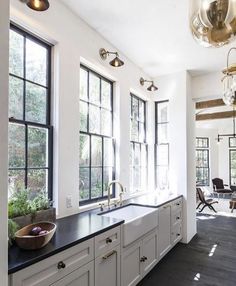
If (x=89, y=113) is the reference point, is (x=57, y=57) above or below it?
above

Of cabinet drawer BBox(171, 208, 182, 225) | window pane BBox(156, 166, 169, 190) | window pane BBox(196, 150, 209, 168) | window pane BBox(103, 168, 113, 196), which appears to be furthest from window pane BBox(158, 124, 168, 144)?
window pane BBox(196, 150, 209, 168)

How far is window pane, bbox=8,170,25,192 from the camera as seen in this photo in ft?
6.62

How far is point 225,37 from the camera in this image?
4.05 ft

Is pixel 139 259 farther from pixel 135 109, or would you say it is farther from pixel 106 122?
pixel 135 109

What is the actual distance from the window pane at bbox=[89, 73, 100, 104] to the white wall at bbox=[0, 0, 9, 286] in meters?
1.91

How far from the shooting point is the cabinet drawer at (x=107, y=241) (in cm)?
193

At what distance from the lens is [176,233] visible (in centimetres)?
390

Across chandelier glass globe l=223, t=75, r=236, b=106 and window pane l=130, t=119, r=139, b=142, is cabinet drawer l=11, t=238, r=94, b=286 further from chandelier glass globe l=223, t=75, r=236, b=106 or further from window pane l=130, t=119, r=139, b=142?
window pane l=130, t=119, r=139, b=142

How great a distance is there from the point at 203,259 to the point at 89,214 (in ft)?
6.79

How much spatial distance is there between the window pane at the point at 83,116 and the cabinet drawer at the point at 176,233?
223 centimetres

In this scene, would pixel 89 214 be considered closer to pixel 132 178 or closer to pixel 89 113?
pixel 89 113

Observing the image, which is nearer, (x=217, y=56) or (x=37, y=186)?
(x=37, y=186)

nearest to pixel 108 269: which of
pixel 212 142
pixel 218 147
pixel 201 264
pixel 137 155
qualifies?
pixel 201 264

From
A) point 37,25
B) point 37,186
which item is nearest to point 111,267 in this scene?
point 37,186
